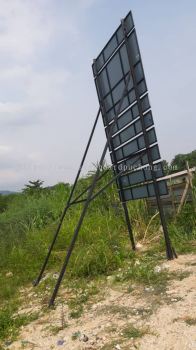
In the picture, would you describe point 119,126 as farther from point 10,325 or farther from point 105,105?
point 10,325

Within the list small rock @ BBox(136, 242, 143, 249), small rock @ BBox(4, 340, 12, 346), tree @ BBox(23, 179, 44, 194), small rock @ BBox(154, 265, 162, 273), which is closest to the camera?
small rock @ BBox(4, 340, 12, 346)

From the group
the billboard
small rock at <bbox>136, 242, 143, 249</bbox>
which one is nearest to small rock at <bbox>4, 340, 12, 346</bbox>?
the billboard

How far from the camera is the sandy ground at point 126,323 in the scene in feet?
→ 7.82

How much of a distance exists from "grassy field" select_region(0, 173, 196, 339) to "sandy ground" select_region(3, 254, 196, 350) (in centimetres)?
31

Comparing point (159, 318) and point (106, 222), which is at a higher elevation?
point (106, 222)

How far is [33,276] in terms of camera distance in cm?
464

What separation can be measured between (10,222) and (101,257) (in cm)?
434

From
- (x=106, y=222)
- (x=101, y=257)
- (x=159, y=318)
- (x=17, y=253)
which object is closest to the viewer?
(x=159, y=318)

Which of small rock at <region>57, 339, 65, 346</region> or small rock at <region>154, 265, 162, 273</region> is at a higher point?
small rock at <region>154, 265, 162, 273</region>

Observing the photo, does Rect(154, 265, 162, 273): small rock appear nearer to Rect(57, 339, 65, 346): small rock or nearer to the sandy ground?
the sandy ground

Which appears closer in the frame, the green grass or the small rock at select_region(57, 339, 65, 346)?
the green grass

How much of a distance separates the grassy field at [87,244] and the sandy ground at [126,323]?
1.02 ft

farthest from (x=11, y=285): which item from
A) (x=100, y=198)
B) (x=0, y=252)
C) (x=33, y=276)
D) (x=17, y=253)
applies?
(x=100, y=198)

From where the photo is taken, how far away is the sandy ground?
7.82ft
